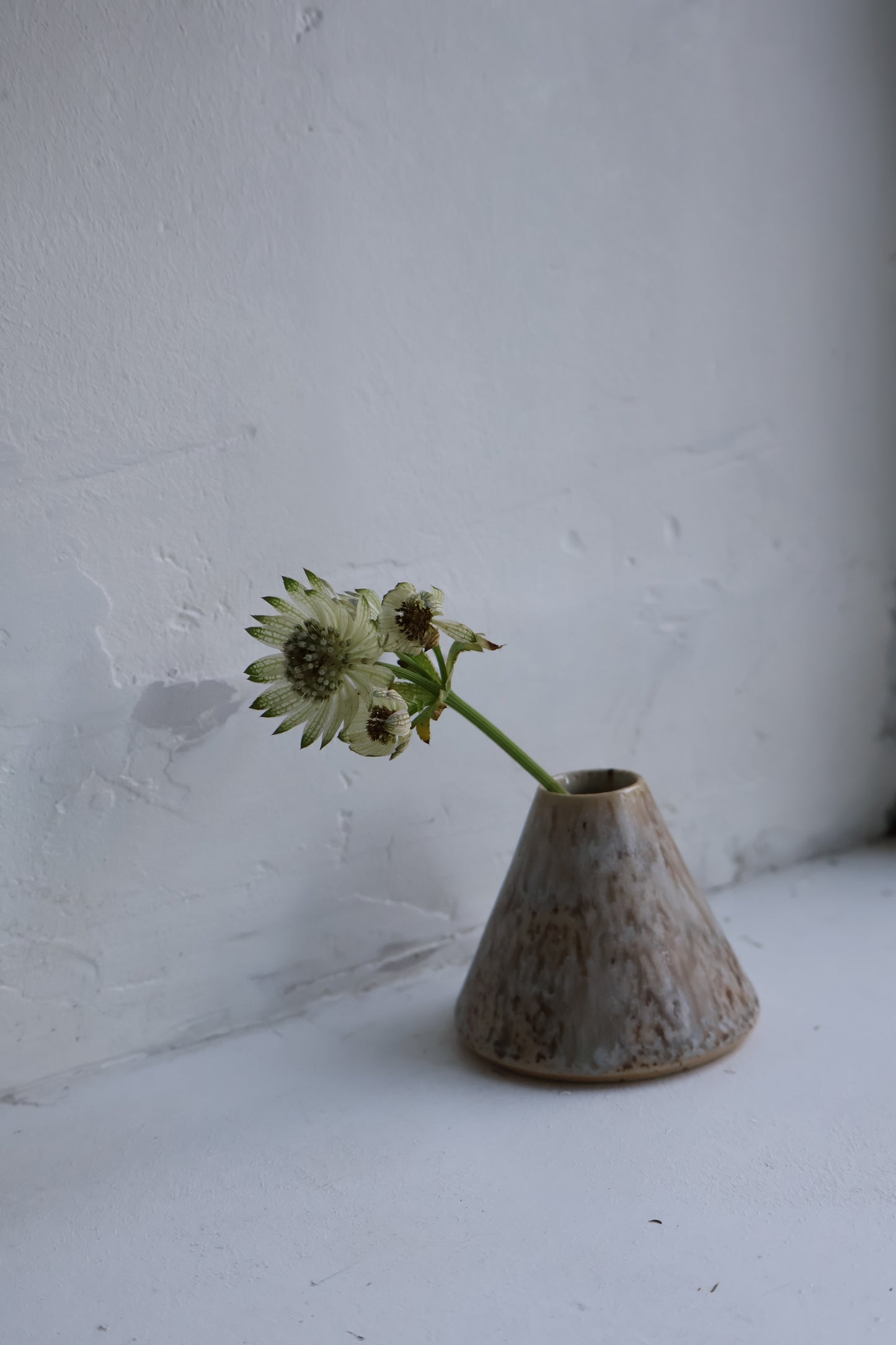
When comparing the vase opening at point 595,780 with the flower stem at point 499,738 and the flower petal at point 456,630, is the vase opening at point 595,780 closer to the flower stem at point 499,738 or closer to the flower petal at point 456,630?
the flower stem at point 499,738

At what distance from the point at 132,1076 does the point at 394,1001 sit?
0.19m

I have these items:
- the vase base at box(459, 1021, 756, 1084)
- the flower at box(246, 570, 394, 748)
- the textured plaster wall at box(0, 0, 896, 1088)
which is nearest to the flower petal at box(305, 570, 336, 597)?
the flower at box(246, 570, 394, 748)

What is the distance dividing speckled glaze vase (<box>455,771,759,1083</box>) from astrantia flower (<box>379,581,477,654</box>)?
143mm

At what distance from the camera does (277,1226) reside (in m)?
0.58

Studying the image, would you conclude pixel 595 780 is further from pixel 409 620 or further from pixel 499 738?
pixel 409 620

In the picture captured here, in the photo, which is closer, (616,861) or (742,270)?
(616,861)

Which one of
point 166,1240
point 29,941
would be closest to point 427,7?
point 29,941

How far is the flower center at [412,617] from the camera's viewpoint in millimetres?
648

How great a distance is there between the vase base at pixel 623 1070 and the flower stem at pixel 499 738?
0.55 feet

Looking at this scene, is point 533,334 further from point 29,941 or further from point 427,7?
point 29,941

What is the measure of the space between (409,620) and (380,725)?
62mm

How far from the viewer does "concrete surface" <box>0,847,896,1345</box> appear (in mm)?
505

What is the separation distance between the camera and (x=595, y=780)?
787 mm

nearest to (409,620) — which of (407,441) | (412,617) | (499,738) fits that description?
(412,617)
